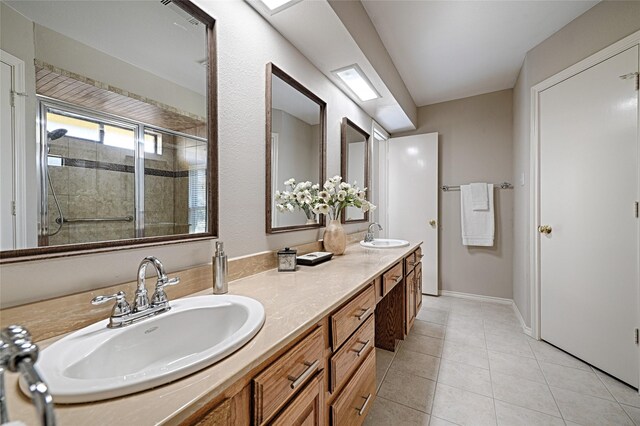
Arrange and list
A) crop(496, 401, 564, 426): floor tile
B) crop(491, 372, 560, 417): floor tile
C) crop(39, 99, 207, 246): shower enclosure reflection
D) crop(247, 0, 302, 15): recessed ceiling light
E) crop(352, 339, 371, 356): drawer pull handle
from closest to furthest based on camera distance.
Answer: crop(39, 99, 207, 246): shower enclosure reflection
crop(352, 339, 371, 356): drawer pull handle
crop(247, 0, 302, 15): recessed ceiling light
crop(496, 401, 564, 426): floor tile
crop(491, 372, 560, 417): floor tile

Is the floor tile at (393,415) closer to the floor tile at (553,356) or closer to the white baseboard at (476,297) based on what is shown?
the floor tile at (553,356)

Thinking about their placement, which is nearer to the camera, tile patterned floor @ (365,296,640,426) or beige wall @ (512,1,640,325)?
tile patterned floor @ (365,296,640,426)

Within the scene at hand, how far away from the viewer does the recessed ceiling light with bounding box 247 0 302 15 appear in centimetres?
129

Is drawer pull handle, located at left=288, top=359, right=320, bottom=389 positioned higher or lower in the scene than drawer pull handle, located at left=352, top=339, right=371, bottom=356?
higher

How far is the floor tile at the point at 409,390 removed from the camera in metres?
1.55

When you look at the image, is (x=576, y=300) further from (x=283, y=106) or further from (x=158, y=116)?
(x=158, y=116)

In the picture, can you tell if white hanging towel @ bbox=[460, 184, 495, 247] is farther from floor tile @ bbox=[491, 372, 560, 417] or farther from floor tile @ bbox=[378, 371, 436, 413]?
floor tile @ bbox=[378, 371, 436, 413]

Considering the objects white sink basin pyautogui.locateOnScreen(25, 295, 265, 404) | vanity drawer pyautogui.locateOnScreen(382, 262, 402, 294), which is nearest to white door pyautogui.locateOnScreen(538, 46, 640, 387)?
vanity drawer pyautogui.locateOnScreen(382, 262, 402, 294)

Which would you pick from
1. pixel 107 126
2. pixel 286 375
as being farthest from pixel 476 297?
pixel 107 126

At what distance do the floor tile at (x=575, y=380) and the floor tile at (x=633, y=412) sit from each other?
0.07 m

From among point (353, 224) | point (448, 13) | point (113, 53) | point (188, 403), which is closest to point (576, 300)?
point (353, 224)

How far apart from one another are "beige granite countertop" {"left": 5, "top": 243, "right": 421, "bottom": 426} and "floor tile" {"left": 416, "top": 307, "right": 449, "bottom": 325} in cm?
172

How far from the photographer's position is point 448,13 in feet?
6.24

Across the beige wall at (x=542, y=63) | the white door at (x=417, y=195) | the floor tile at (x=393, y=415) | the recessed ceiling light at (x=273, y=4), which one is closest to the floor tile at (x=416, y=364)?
the floor tile at (x=393, y=415)
